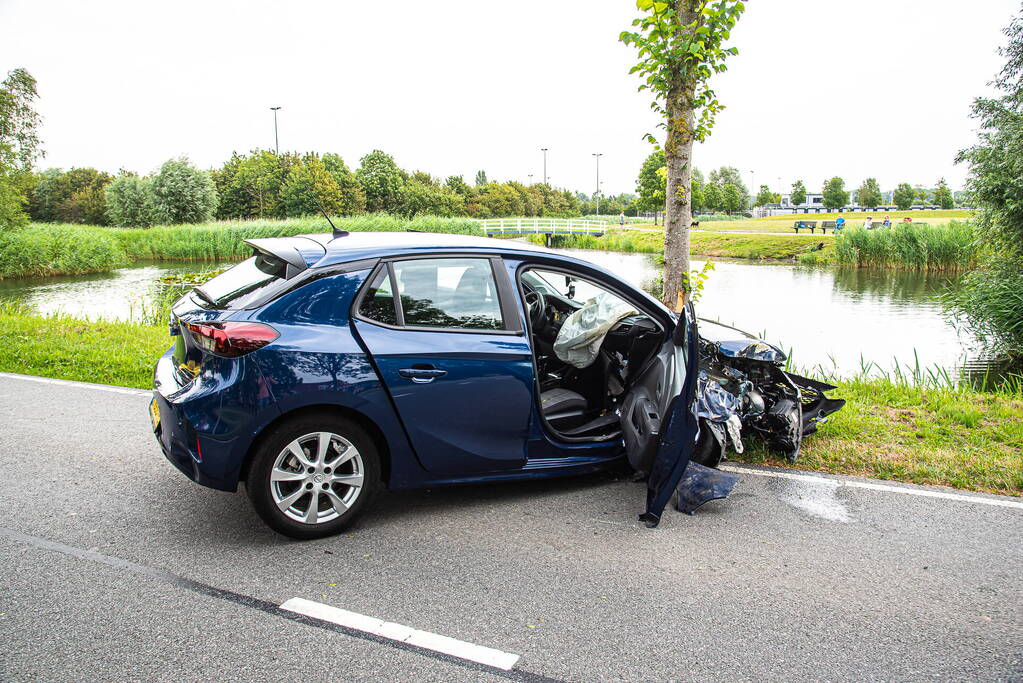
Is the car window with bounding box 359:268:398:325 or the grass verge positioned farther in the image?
the grass verge

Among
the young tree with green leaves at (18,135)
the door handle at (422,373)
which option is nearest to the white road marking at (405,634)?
the door handle at (422,373)

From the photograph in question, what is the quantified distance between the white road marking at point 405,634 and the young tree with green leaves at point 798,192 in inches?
5246

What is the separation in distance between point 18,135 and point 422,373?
33.1 meters

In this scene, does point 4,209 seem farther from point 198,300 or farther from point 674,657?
point 674,657

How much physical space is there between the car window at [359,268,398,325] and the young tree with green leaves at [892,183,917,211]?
114208mm

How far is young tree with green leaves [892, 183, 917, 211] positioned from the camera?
10225 centimetres

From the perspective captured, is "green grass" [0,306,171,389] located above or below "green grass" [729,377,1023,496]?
above

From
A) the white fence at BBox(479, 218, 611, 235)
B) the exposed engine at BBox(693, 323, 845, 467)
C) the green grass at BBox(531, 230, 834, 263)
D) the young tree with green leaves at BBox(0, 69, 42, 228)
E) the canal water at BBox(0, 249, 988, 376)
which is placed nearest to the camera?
the exposed engine at BBox(693, 323, 845, 467)

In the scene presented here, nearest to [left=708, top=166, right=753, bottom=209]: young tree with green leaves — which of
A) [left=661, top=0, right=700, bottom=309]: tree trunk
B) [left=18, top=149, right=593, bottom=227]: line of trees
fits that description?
[left=18, top=149, right=593, bottom=227]: line of trees

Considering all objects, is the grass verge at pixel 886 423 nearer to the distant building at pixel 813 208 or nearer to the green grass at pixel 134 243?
the green grass at pixel 134 243

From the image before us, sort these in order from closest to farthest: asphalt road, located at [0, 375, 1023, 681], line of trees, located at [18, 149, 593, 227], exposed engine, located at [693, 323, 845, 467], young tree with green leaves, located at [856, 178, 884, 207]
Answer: asphalt road, located at [0, 375, 1023, 681]
exposed engine, located at [693, 323, 845, 467]
line of trees, located at [18, 149, 593, 227]
young tree with green leaves, located at [856, 178, 884, 207]

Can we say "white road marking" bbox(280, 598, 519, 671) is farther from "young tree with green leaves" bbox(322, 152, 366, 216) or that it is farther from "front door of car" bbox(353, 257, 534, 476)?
"young tree with green leaves" bbox(322, 152, 366, 216)

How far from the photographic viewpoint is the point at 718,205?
97.4m

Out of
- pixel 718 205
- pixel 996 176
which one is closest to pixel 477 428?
pixel 996 176
